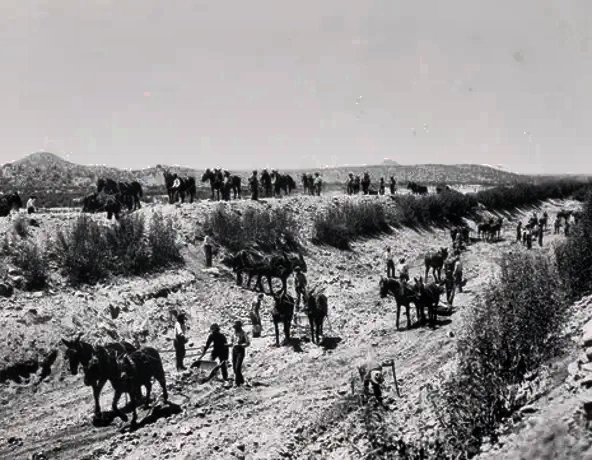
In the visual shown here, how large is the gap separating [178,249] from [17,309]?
7.48 meters

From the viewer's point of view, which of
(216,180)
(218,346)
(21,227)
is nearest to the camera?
(218,346)

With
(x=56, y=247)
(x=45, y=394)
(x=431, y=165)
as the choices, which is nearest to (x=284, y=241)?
(x=56, y=247)

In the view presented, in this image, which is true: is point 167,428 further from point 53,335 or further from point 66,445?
point 53,335

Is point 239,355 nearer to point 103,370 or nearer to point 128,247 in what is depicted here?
point 103,370

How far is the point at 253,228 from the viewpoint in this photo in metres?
24.4

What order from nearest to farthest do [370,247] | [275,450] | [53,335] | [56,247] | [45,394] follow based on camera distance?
1. [275,450]
2. [45,394]
3. [53,335]
4. [56,247]
5. [370,247]

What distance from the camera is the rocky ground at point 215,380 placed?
9117mm

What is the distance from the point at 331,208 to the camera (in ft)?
101

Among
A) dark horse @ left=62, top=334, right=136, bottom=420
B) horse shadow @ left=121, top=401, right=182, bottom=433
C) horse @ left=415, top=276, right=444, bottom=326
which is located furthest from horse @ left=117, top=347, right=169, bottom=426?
horse @ left=415, top=276, right=444, bottom=326

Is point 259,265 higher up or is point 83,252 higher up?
point 83,252

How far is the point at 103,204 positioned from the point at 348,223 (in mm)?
13613

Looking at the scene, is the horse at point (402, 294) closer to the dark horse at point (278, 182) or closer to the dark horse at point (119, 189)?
the dark horse at point (119, 189)

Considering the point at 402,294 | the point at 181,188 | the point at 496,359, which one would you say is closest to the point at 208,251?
the point at 181,188

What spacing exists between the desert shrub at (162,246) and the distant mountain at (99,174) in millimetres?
7735
